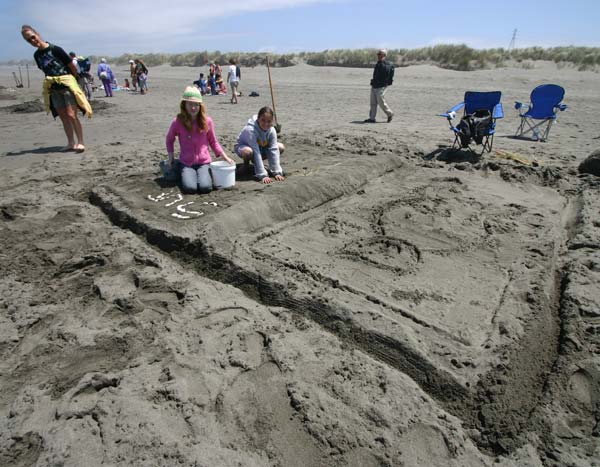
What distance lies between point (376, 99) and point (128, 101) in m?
9.66

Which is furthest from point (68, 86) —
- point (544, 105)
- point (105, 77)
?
point (105, 77)

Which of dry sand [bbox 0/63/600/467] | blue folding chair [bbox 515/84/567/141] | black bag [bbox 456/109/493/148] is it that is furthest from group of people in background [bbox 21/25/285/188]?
blue folding chair [bbox 515/84/567/141]

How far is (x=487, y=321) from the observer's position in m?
2.57

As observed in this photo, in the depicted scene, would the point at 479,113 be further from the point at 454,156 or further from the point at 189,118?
the point at 189,118

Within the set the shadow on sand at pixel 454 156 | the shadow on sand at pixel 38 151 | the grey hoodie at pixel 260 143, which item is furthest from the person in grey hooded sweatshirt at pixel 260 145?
Answer: the shadow on sand at pixel 38 151

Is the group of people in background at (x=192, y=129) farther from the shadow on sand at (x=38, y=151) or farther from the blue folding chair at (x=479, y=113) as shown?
the blue folding chair at (x=479, y=113)

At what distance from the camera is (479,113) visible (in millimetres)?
6562

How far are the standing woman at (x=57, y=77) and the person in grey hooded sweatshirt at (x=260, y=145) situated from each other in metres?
3.15

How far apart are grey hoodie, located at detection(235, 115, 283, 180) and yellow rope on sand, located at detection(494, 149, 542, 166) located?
3.85m

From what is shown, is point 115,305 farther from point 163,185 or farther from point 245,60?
point 245,60

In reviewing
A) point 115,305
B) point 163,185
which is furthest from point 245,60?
point 115,305

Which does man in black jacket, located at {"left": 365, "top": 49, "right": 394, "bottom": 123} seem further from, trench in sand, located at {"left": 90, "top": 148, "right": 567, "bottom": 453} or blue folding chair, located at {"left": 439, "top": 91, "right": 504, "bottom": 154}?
trench in sand, located at {"left": 90, "top": 148, "right": 567, "bottom": 453}

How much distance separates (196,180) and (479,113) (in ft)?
16.5

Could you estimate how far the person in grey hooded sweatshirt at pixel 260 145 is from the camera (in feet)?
15.7
